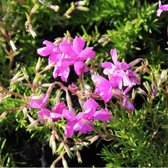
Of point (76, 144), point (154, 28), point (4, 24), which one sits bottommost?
point (76, 144)

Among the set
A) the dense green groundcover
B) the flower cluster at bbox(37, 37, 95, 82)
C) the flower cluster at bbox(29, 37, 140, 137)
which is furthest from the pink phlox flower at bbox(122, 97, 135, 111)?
the dense green groundcover

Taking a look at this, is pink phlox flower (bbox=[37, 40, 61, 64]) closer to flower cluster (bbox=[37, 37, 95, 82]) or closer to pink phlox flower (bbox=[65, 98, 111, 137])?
flower cluster (bbox=[37, 37, 95, 82])

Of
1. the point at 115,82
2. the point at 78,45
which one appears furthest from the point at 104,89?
the point at 78,45

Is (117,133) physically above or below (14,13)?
below

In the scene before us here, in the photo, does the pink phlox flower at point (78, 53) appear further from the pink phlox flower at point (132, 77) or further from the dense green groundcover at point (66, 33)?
the dense green groundcover at point (66, 33)

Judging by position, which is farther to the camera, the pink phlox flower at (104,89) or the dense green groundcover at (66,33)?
A: the dense green groundcover at (66,33)

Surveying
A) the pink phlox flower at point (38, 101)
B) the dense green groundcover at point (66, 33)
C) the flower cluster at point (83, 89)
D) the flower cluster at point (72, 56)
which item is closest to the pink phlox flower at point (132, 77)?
the flower cluster at point (83, 89)

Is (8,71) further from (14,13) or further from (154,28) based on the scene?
(154,28)

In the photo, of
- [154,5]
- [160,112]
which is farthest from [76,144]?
[154,5]
